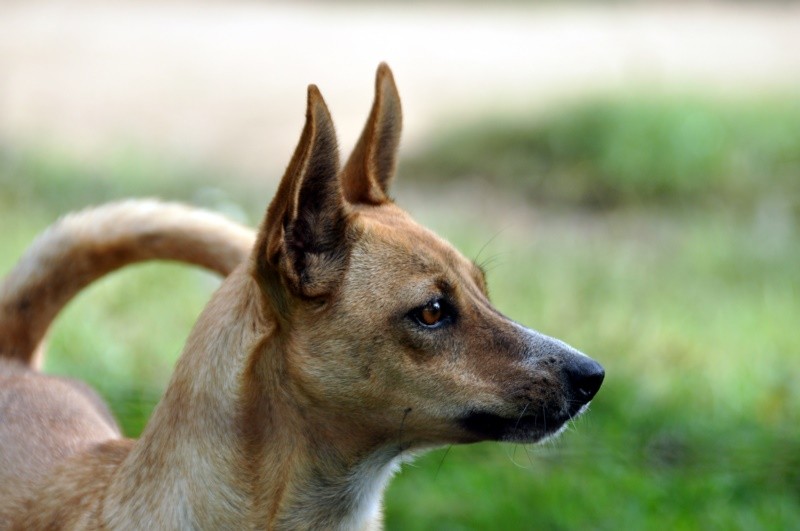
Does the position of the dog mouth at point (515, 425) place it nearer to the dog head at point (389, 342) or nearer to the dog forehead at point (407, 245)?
the dog head at point (389, 342)

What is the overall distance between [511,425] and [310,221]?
764 mm

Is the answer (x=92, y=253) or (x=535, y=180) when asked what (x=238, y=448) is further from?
(x=535, y=180)

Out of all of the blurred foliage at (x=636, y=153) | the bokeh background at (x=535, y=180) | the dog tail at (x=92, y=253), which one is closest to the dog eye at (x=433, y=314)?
the dog tail at (x=92, y=253)

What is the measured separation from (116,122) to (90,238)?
6733 mm

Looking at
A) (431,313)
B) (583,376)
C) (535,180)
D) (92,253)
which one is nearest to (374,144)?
(431,313)

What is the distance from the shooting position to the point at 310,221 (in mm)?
3250

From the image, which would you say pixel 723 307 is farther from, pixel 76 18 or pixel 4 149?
pixel 76 18

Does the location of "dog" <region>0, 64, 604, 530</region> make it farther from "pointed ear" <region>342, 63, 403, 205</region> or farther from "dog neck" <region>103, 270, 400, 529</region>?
"pointed ear" <region>342, 63, 403, 205</region>

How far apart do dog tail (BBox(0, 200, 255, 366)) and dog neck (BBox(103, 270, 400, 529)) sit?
2.98 ft

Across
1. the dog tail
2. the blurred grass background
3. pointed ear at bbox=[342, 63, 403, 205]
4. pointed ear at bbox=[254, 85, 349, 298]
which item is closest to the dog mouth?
pointed ear at bbox=[254, 85, 349, 298]

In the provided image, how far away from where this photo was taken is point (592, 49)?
492 inches

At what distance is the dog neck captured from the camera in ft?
10.4

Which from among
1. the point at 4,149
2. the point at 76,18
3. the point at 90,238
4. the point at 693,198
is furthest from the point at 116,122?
the point at 90,238

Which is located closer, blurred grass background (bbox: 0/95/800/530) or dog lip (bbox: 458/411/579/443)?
dog lip (bbox: 458/411/579/443)
